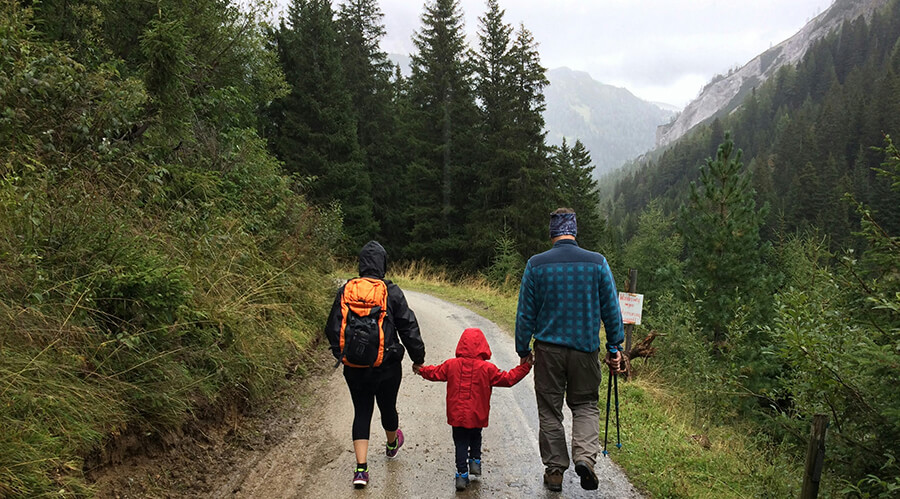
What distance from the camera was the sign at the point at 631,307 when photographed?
691cm

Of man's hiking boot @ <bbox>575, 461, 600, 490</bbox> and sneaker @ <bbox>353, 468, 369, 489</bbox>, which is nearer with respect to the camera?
man's hiking boot @ <bbox>575, 461, 600, 490</bbox>

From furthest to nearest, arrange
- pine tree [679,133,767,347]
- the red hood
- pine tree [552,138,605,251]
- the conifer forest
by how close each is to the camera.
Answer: pine tree [552,138,605,251]
pine tree [679,133,767,347]
the red hood
the conifer forest

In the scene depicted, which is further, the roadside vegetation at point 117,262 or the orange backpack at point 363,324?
the orange backpack at point 363,324

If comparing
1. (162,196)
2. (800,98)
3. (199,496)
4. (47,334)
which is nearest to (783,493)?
(199,496)

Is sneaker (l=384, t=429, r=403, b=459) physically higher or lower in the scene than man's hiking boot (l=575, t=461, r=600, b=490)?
lower

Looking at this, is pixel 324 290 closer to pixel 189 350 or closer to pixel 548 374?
pixel 189 350

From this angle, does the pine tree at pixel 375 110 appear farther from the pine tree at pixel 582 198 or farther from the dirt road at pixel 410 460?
the dirt road at pixel 410 460

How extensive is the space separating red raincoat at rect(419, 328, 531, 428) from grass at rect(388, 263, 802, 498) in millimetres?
1502

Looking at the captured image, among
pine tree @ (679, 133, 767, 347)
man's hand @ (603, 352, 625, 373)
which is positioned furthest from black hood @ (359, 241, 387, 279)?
pine tree @ (679, 133, 767, 347)

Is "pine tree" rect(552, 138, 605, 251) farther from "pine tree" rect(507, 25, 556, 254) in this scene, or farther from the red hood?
the red hood

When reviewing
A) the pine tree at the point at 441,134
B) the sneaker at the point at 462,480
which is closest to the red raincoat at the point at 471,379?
the sneaker at the point at 462,480

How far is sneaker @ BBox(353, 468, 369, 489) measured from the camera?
3.72 metres

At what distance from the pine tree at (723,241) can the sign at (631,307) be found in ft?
25.6

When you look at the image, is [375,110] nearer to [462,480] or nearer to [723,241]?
[723,241]
